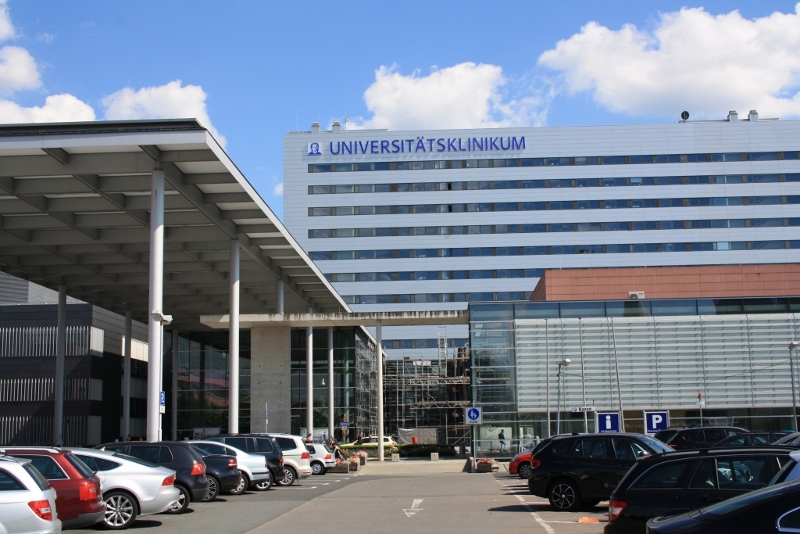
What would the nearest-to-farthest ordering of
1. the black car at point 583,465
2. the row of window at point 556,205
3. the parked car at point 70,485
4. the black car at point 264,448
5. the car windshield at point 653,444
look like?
the parked car at point 70,485 < the black car at point 583,465 < the car windshield at point 653,444 < the black car at point 264,448 < the row of window at point 556,205

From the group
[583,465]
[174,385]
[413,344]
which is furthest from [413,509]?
[413,344]

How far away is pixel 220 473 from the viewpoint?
70.6ft

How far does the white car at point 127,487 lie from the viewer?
15859 millimetres

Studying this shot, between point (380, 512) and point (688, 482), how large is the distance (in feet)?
30.9

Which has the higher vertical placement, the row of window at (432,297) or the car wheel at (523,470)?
the row of window at (432,297)

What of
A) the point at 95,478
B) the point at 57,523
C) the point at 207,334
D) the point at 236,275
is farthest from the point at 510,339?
the point at 57,523

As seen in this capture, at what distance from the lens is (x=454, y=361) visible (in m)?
74.4

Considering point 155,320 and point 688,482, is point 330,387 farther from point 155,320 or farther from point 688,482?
point 688,482

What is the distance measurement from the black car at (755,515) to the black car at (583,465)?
34.5ft

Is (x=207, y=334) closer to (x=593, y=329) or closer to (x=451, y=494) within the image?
(x=593, y=329)

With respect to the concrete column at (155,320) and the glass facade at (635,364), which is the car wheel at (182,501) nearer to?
the concrete column at (155,320)

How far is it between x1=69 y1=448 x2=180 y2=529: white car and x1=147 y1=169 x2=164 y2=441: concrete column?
9045 millimetres

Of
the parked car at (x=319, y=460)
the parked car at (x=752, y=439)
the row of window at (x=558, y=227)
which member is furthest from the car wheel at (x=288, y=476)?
the row of window at (x=558, y=227)

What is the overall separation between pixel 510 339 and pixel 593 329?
4.05 metres
